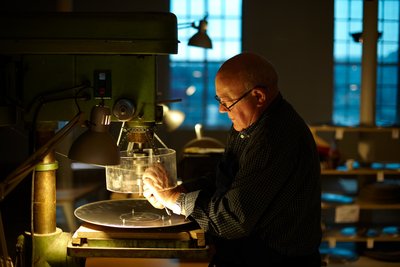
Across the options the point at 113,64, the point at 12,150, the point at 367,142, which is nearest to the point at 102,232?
the point at 113,64

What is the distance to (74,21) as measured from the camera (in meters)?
1.68

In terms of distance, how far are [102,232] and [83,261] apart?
26 cm

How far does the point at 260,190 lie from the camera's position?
1.71m

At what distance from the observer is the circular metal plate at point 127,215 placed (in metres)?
1.80

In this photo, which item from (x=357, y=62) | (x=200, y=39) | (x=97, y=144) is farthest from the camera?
(x=357, y=62)

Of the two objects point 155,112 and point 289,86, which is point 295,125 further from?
point 289,86

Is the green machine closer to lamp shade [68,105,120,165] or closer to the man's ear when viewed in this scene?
lamp shade [68,105,120,165]

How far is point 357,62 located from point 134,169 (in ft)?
28.6

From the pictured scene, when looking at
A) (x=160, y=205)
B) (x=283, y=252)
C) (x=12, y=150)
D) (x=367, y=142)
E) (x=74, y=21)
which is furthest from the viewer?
(x=12, y=150)

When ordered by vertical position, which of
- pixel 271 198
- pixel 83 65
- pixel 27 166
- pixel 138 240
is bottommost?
pixel 138 240

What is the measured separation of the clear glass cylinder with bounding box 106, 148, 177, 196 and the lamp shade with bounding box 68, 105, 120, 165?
21 centimetres

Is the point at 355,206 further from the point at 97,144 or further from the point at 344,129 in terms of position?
the point at 97,144

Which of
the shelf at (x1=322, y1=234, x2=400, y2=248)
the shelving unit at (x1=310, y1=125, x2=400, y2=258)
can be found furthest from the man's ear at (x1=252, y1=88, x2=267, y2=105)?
the shelf at (x1=322, y1=234, x2=400, y2=248)

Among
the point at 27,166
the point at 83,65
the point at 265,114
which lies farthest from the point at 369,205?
the point at 27,166
